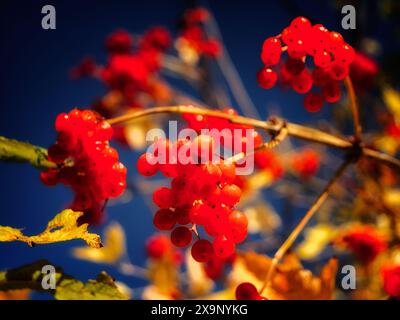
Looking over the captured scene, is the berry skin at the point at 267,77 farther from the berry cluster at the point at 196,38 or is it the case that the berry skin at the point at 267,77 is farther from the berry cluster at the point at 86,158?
the berry cluster at the point at 196,38

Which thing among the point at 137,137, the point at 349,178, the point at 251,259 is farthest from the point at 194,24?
the point at 251,259

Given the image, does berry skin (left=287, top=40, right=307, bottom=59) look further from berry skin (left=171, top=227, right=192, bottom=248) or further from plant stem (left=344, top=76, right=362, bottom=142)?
berry skin (left=171, top=227, right=192, bottom=248)

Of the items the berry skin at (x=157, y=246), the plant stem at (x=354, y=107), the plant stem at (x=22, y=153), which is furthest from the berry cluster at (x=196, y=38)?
the plant stem at (x=22, y=153)

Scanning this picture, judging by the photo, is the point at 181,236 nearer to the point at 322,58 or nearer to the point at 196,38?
the point at 322,58

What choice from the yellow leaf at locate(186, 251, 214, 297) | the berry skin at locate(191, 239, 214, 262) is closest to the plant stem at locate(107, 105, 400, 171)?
the berry skin at locate(191, 239, 214, 262)

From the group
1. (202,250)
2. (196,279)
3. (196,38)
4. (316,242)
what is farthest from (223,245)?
(196,38)
